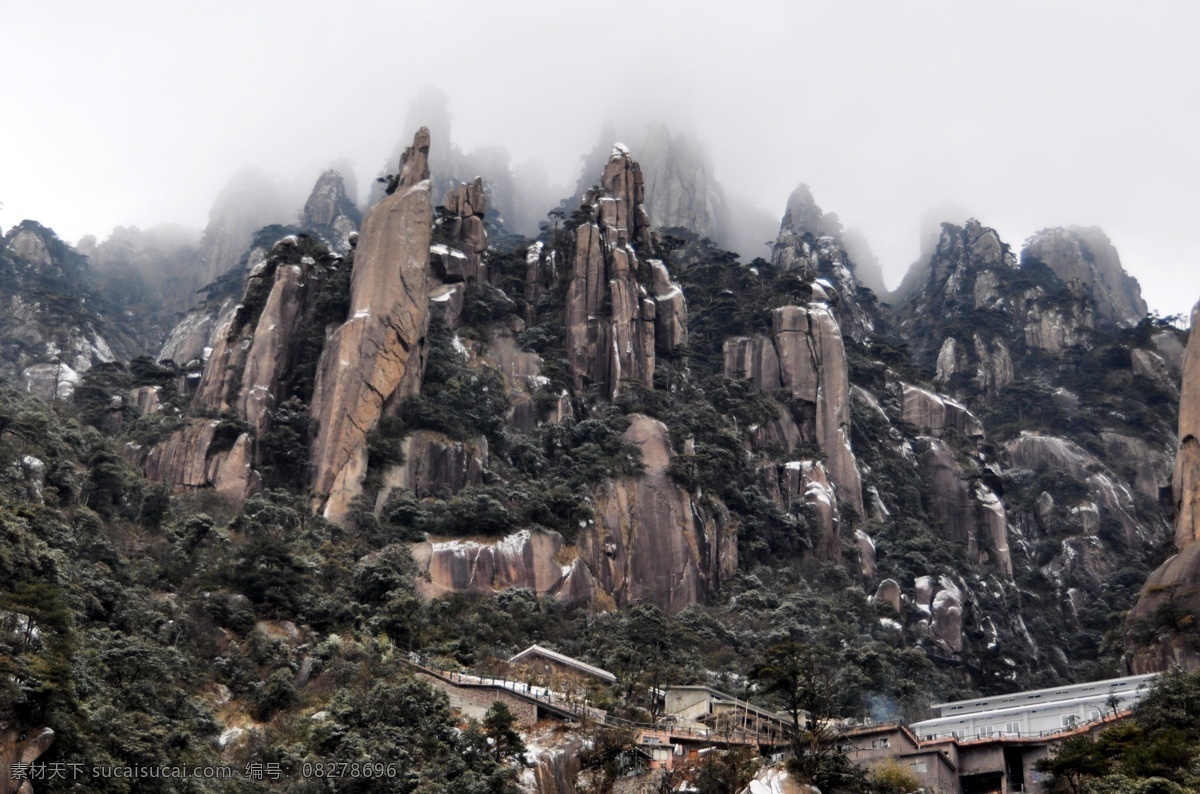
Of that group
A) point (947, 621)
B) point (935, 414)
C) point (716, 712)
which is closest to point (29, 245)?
point (935, 414)

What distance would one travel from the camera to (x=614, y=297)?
79.9 metres

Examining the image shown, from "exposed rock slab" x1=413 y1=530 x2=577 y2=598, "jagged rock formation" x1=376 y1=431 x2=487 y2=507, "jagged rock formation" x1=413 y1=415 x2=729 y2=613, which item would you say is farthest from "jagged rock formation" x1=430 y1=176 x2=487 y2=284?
"exposed rock slab" x1=413 y1=530 x2=577 y2=598

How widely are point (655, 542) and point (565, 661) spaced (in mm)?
16639

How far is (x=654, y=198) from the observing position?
13600 centimetres

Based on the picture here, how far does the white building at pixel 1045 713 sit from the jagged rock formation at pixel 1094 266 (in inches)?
3179

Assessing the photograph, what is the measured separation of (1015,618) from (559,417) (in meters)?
28.5

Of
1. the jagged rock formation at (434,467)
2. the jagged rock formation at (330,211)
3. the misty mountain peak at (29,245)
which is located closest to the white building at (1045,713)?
the jagged rock formation at (434,467)

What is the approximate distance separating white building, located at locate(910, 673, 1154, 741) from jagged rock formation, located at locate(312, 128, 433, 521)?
28450 millimetres

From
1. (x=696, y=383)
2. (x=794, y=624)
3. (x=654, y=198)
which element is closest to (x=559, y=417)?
(x=696, y=383)

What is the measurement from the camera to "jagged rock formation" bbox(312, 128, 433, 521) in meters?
62.9

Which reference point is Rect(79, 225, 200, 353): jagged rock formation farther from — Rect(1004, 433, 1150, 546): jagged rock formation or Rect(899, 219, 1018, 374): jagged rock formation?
Rect(1004, 433, 1150, 546): jagged rock formation

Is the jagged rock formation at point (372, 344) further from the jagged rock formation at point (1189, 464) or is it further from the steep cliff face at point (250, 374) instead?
the jagged rock formation at point (1189, 464)

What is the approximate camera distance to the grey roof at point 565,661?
164 ft

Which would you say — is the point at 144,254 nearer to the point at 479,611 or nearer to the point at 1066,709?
the point at 479,611
